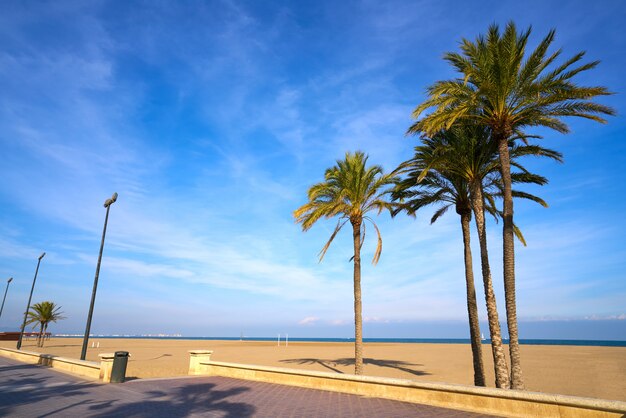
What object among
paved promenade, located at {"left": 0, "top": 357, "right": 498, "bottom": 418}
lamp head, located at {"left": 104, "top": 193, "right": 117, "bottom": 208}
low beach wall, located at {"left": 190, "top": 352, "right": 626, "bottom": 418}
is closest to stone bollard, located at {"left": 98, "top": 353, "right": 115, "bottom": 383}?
paved promenade, located at {"left": 0, "top": 357, "right": 498, "bottom": 418}

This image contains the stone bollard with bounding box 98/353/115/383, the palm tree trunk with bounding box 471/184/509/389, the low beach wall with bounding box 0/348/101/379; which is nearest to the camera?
the palm tree trunk with bounding box 471/184/509/389

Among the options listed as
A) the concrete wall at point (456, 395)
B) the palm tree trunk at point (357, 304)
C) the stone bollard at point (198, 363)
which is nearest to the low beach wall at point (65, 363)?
the stone bollard at point (198, 363)

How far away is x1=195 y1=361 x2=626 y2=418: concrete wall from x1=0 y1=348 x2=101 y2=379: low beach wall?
6825mm

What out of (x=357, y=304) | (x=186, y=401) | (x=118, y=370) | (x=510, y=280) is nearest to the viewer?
(x=186, y=401)

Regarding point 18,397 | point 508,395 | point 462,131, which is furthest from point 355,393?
point 462,131

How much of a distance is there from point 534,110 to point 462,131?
3.25m

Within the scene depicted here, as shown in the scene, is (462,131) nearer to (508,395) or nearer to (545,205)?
(545,205)

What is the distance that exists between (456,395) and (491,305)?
7.00m

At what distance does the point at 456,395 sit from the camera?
9172 millimetres

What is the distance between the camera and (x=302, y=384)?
13141 mm

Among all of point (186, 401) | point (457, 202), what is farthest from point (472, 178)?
point (186, 401)

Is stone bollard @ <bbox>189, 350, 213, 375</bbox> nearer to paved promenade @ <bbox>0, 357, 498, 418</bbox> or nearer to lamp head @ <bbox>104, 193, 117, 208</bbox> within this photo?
paved promenade @ <bbox>0, 357, 498, 418</bbox>

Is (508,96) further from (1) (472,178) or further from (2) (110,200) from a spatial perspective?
(2) (110,200)

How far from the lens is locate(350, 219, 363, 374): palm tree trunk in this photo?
1811 centimetres
